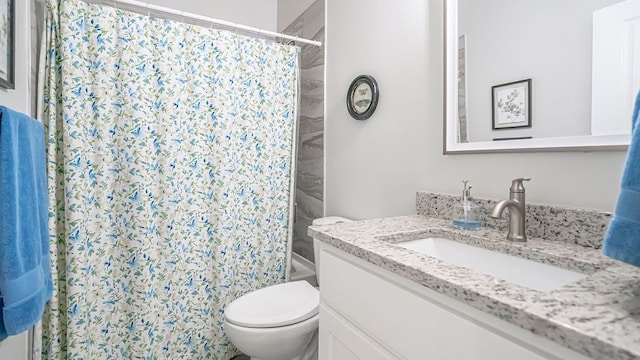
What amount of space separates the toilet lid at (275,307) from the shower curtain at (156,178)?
1.06 feet

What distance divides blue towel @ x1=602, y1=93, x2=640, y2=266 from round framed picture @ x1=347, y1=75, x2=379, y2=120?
1101 millimetres

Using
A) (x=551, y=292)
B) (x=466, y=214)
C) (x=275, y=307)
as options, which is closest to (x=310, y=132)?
(x=275, y=307)

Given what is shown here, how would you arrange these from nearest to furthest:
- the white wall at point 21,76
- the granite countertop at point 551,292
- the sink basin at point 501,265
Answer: the granite countertop at point 551,292
the sink basin at point 501,265
the white wall at point 21,76

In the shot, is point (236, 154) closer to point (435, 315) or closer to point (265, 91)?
point (265, 91)

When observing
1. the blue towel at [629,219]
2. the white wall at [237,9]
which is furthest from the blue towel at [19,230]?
Answer: the white wall at [237,9]

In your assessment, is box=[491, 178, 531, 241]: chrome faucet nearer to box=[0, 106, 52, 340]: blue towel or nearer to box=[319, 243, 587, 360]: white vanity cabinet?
box=[319, 243, 587, 360]: white vanity cabinet

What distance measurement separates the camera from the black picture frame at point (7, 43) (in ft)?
3.24

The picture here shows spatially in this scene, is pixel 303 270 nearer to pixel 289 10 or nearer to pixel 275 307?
pixel 275 307

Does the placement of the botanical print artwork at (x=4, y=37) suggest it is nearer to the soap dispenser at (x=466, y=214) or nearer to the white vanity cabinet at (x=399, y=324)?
the white vanity cabinet at (x=399, y=324)

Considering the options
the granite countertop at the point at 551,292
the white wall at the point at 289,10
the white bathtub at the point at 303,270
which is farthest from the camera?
the white wall at the point at 289,10

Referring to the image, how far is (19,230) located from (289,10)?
230 centimetres

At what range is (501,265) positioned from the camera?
2.63 feet

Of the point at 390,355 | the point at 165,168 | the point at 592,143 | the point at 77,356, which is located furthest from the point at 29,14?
the point at 592,143

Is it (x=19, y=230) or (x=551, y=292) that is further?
(x=19, y=230)
